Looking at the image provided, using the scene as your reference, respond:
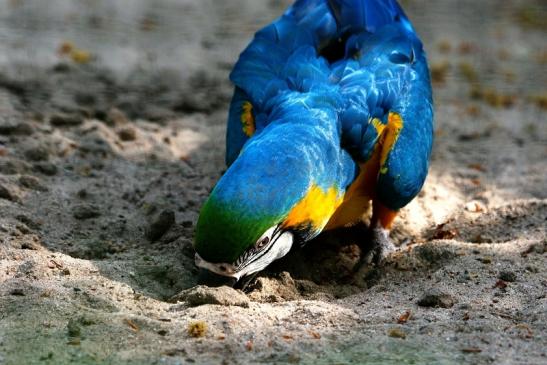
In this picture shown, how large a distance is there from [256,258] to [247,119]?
4.33 ft

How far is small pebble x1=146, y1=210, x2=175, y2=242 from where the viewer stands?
543cm

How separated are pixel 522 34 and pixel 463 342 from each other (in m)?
6.82

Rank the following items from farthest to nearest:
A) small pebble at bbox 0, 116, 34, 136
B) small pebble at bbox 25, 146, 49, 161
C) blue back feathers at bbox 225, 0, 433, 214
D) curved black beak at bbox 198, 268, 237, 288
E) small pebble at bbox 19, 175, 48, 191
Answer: small pebble at bbox 0, 116, 34, 136 → small pebble at bbox 25, 146, 49, 161 → small pebble at bbox 19, 175, 48, 191 → blue back feathers at bbox 225, 0, 433, 214 → curved black beak at bbox 198, 268, 237, 288

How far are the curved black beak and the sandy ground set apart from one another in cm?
7

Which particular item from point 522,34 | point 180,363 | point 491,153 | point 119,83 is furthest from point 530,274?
point 522,34

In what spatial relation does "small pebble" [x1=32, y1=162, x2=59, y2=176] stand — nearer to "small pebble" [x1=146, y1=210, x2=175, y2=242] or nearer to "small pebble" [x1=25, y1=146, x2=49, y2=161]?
"small pebble" [x1=25, y1=146, x2=49, y2=161]

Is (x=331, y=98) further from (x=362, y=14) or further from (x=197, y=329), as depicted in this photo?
(x=197, y=329)

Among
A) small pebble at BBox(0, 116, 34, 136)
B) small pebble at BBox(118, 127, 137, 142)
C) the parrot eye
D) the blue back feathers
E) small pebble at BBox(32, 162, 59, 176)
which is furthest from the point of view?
small pebble at BBox(118, 127, 137, 142)

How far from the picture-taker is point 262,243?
14.1 feet

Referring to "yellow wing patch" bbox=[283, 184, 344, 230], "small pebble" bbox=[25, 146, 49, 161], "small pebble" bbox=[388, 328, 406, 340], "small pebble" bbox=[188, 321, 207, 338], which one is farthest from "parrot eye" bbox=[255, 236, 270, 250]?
"small pebble" bbox=[25, 146, 49, 161]

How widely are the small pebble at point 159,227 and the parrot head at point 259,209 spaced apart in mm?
1066

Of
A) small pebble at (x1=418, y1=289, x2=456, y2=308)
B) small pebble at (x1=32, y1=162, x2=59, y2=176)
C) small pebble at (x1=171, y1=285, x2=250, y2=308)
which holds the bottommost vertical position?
small pebble at (x1=32, y1=162, x2=59, y2=176)

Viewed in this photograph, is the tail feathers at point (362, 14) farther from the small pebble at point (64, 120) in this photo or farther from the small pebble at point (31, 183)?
the small pebble at point (64, 120)

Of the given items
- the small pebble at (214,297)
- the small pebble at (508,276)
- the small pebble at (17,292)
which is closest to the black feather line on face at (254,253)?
the small pebble at (214,297)
